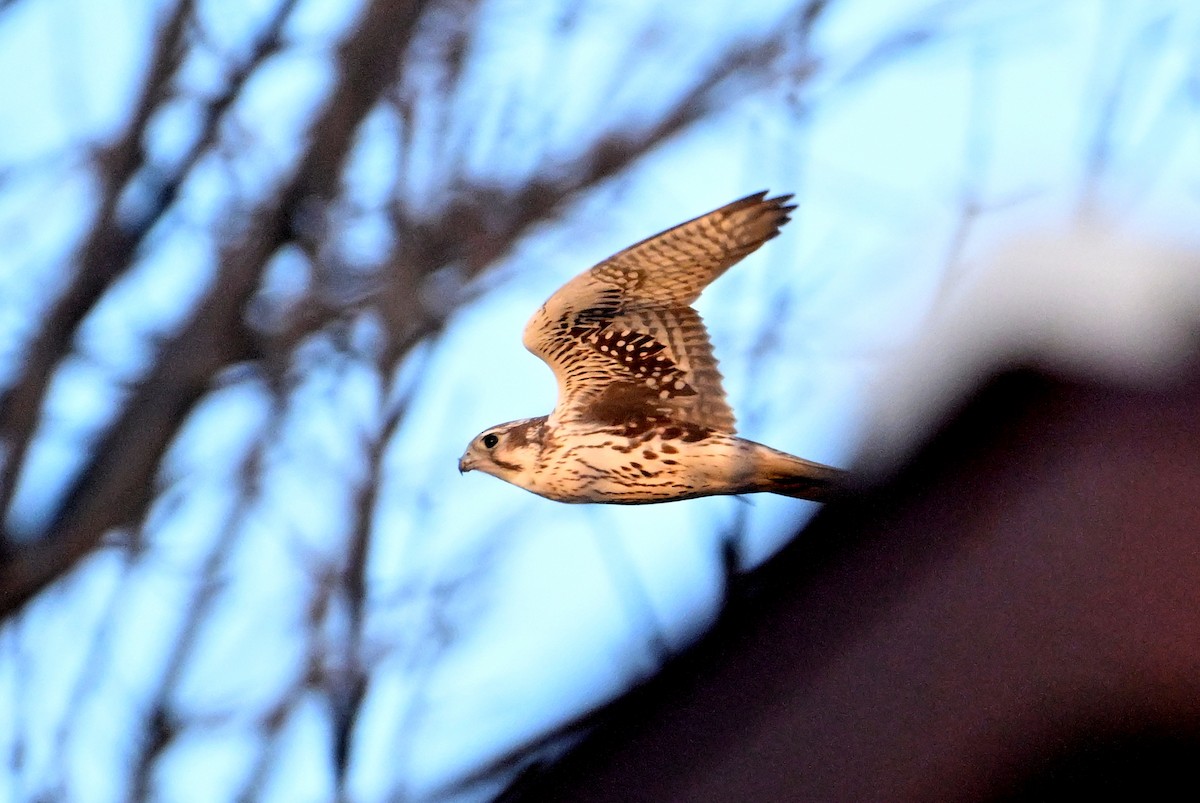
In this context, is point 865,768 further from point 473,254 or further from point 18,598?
point 18,598

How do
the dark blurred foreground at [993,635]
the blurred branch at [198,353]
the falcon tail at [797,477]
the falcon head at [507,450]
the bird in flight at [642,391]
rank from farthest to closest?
1. the blurred branch at [198,353]
2. the falcon head at [507,450]
3. the bird in flight at [642,391]
4. the falcon tail at [797,477]
5. the dark blurred foreground at [993,635]

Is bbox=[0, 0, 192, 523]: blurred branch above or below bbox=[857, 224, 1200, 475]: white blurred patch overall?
above

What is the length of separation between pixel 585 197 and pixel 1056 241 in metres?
0.74

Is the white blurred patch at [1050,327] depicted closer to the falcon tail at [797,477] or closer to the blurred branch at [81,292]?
the falcon tail at [797,477]

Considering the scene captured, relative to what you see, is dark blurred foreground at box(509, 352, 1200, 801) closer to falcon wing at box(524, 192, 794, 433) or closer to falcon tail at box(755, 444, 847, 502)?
falcon tail at box(755, 444, 847, 502)

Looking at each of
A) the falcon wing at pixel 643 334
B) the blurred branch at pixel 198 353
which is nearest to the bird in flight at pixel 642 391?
the falcon wing at pixel 643 334

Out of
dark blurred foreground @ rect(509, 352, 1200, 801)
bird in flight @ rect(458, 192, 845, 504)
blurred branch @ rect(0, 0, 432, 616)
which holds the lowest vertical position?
dark blurred foreground @ rect(509, 352, 1200, 801)

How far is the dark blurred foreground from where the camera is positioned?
2.02ft

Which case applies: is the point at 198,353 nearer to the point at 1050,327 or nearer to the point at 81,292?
the point at 81,292

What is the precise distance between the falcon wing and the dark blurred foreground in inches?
12.8

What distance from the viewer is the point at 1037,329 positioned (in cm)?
74

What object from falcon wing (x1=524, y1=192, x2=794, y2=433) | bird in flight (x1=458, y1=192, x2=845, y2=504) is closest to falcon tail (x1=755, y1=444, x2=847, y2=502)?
bird in flight (x1=458, y1=192, x2=845, y2=504)

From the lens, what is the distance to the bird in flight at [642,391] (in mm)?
938

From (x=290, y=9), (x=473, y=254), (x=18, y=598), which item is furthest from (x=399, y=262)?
(x=18, y=598)
